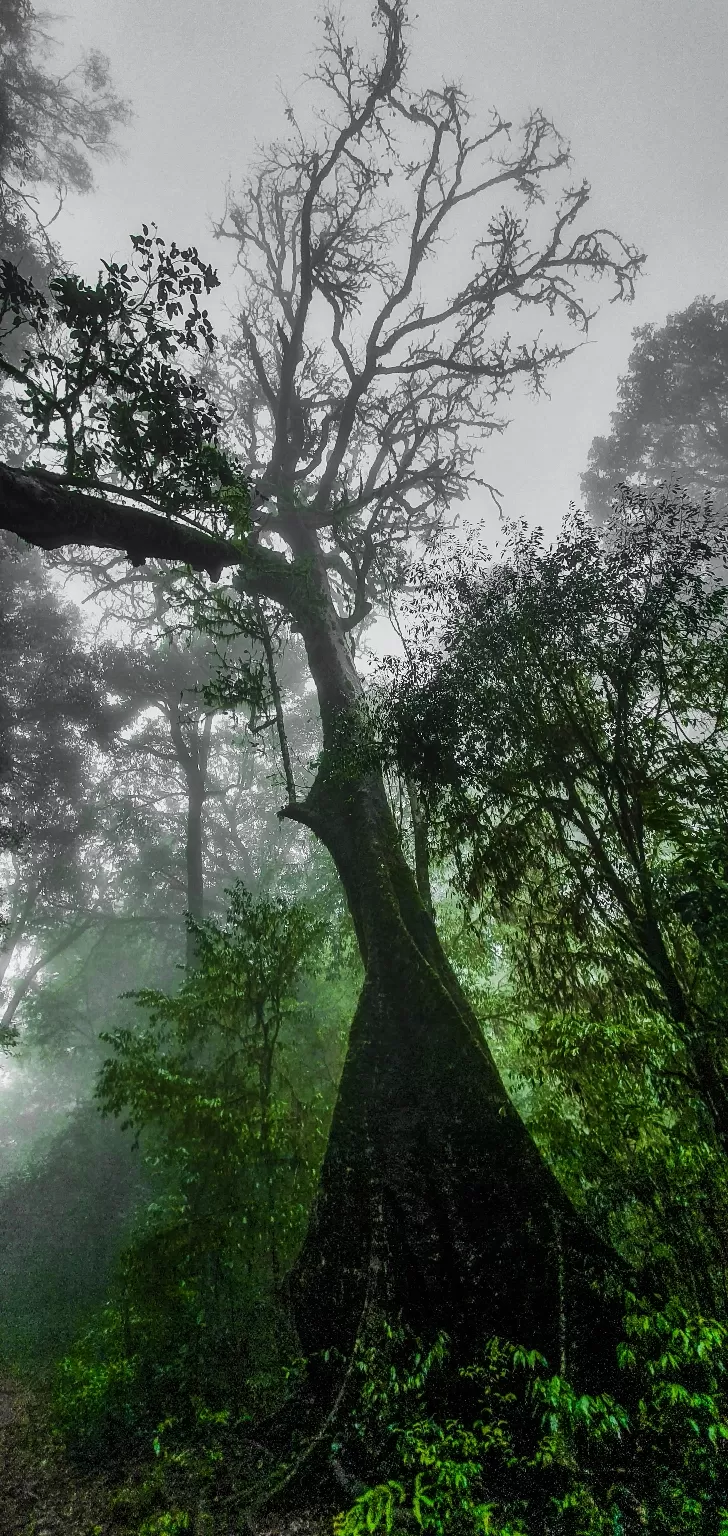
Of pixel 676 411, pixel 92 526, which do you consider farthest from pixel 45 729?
pixel 676 411

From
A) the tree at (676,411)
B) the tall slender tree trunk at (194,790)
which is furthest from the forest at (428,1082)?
the tree at (676,411)

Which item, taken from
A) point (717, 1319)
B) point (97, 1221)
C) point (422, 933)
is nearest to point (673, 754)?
point (422, 933)

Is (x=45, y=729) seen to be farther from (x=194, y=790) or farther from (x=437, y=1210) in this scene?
(x=437, y=1210)

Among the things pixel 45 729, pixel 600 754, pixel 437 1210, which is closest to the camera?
pixel 437 1210

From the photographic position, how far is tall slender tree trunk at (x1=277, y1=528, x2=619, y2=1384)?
15.2 feet

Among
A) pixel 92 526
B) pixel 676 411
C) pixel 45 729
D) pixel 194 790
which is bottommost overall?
pixel 92 526

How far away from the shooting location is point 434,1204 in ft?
17.5

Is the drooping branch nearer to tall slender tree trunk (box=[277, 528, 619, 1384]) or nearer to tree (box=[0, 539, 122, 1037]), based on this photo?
tall slender tree trunk (box=[277, 528, 619, 1384])

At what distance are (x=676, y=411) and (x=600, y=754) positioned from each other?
80.3 ft

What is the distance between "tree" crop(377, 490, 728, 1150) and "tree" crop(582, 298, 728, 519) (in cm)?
1834

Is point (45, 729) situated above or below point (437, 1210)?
above

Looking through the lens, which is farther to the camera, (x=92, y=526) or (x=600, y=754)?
(x=600, y=754)

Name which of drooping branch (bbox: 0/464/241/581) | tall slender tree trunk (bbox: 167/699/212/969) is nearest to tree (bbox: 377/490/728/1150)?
drooping branch (bbox: 0/464/241/581)

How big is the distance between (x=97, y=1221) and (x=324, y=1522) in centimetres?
1319
